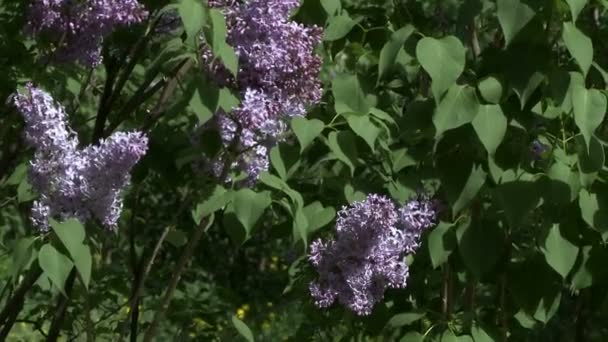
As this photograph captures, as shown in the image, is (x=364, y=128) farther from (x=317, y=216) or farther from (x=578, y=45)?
(x=578, y=45)

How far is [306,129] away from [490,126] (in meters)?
0.52

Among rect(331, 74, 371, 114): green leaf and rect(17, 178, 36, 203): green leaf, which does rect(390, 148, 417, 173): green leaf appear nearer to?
rect(331, 74, 371, 114): green leaf

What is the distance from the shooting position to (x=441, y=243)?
3537 millimetres

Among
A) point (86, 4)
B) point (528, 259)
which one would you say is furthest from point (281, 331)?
point (86, 4)

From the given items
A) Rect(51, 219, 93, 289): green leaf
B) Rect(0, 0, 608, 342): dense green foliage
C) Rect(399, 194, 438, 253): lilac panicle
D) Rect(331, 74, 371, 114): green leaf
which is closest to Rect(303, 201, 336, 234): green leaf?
Rect(0, 0, 608, 342): dense green foliage

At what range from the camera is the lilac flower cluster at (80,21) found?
10.6 ft

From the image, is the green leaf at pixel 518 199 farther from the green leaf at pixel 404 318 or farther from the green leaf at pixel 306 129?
the green leaf at pixel 306 129

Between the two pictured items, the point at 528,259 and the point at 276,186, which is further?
the point at 528,259

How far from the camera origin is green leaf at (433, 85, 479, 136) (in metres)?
3.26

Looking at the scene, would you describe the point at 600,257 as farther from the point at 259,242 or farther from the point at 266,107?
the point at 259,242

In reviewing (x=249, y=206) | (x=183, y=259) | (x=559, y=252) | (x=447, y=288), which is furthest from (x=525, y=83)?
(x=183, y=259)

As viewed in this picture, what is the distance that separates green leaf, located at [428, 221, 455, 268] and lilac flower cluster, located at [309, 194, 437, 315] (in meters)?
0.16

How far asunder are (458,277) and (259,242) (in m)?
5.18

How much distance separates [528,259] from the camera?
3.72 meters
